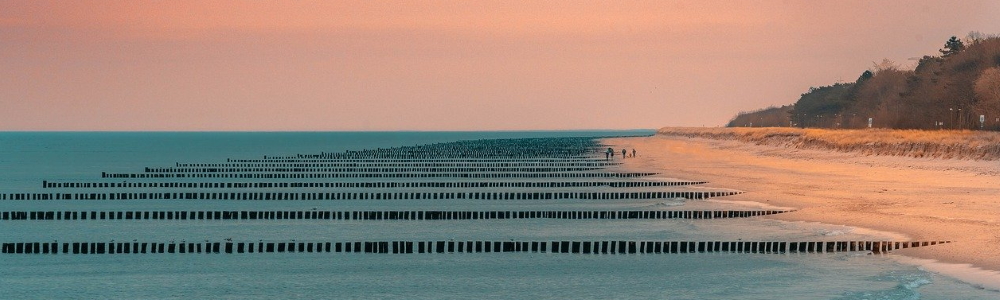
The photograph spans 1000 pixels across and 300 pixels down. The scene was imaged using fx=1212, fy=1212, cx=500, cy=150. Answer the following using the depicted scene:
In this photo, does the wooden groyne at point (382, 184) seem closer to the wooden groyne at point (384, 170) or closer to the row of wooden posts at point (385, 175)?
the row of wooden posts at point (385, 175)

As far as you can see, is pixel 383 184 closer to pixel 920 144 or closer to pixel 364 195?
pixel 364 195

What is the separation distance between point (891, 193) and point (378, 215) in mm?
19294

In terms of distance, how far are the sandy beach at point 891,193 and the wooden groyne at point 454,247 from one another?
2406 millimetres

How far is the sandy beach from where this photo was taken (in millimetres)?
29234

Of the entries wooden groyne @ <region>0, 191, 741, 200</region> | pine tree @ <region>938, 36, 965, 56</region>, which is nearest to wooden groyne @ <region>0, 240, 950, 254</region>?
wooden groyne @ <region>0, 191, 741, 200</region>

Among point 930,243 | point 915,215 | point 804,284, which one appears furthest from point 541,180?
point 804,284

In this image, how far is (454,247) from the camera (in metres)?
29.1

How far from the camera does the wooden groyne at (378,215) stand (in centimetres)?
3753

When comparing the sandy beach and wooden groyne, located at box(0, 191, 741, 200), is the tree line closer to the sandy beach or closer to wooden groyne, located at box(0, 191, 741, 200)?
the sandy beach

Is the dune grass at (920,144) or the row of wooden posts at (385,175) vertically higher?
the dune grass at (920,144)

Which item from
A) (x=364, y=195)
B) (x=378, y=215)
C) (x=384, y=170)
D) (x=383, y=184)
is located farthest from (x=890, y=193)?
(x=384, y=170)

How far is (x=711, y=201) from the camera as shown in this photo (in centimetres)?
4328

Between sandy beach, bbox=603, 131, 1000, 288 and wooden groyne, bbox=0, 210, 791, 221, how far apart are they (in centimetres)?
318

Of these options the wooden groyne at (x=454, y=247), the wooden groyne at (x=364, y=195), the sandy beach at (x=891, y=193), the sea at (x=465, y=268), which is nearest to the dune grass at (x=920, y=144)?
the sandy beach at (x=891, y=193)
